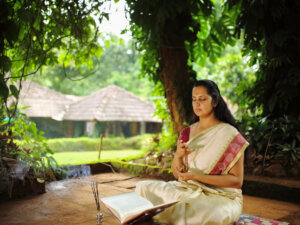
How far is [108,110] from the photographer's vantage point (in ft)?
45.2

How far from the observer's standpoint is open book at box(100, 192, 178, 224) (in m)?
1.60

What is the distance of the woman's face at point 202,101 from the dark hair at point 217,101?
1.1 inches

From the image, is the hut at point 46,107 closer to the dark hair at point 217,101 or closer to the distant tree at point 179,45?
the distant tree at point 179,45

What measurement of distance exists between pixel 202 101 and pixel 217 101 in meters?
0.12

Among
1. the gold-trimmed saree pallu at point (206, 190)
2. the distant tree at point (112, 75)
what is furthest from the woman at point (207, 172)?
the distant tree at point (112, 75)

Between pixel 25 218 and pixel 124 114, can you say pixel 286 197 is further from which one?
pixel 124 114

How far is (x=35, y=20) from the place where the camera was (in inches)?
105

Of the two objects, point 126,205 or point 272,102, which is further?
point 272,102

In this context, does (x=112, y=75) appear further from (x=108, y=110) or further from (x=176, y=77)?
(x=176, y=77)

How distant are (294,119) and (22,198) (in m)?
3.65

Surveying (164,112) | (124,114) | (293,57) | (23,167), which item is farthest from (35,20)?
(124,114)

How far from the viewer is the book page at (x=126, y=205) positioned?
1.64 m

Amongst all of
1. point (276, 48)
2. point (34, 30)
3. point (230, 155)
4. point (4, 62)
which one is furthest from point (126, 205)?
point (276, 48)

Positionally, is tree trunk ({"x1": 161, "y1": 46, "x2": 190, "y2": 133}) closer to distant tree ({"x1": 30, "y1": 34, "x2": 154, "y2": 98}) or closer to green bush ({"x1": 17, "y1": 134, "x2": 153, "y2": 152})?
green bush ({"x1": 17, "y1": 134, "x2": 153, "y2": 152})
